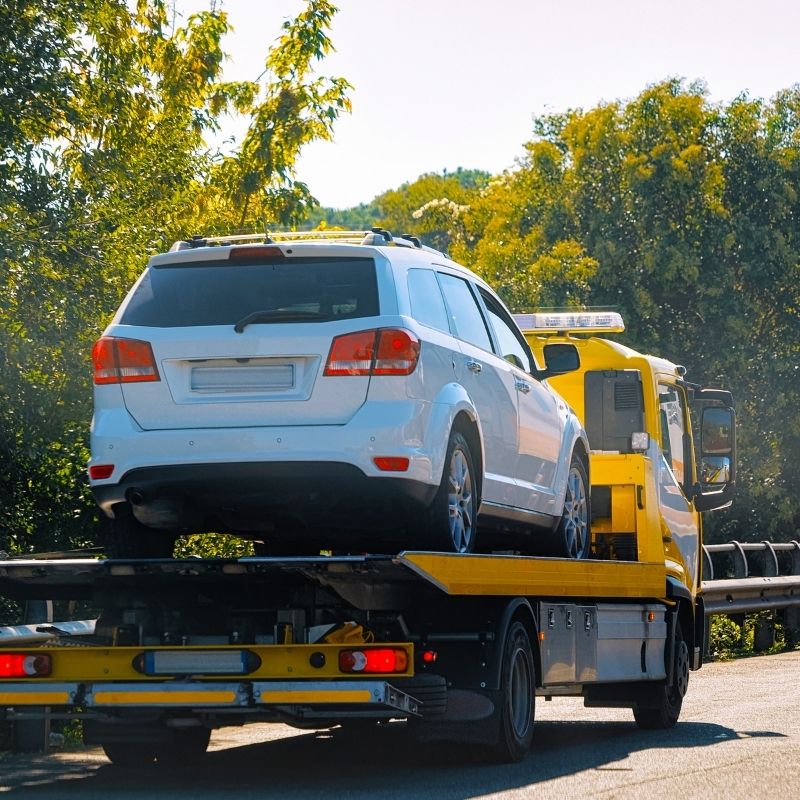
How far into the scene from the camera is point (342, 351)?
809 centimetres

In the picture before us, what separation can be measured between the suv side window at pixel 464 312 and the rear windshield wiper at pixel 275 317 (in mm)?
1202

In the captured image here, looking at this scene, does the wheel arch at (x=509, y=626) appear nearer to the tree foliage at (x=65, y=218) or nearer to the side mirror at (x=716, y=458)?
the side mirror at (x=716, y=458)

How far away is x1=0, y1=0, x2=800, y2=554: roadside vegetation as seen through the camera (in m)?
14.7

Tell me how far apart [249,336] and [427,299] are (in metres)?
1.12

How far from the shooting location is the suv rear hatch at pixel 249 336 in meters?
8.07

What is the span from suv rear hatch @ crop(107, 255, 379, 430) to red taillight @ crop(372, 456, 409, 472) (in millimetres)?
255

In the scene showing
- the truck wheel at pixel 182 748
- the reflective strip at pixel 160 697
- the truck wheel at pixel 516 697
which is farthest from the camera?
the truck wheel at pixel 182 748

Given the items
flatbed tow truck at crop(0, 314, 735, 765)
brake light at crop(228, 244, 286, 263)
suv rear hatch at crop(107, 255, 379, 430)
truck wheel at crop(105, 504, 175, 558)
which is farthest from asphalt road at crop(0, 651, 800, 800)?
brake light at crop(228, 244, 286, 263)

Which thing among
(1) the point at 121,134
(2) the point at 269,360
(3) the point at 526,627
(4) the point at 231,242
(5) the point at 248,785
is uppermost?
(1) the point at 121,134

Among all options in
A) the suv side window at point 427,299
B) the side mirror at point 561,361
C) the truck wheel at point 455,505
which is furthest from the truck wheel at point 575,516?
the suv side window at point 427,299

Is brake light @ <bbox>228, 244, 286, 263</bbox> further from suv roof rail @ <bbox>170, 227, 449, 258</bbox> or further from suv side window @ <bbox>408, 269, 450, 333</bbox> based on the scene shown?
suv side window @ <bbox>408, 269, 450, 333</bbox>

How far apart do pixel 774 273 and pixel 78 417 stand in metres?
24.7

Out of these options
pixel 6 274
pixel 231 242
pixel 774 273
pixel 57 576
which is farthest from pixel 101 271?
pixel 774 273

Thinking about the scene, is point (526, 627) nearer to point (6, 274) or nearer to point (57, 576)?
point (57, 576)
